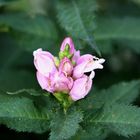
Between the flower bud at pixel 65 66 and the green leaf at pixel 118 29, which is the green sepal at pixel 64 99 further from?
the green leaf at pixel 118 29

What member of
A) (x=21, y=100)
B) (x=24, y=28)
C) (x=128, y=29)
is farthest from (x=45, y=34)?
(x=21, y=100)

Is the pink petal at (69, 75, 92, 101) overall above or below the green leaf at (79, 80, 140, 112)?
above

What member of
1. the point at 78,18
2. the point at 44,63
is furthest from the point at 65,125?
the point at 78,18

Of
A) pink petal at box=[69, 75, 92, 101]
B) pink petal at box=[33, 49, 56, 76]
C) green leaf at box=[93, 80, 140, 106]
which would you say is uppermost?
pink petal at box=[33, 49, 56, 76]

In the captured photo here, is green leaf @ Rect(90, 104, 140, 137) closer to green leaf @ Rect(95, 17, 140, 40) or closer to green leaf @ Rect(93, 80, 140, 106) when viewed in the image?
green leaf @ Rect(93, 80, 140, 106)

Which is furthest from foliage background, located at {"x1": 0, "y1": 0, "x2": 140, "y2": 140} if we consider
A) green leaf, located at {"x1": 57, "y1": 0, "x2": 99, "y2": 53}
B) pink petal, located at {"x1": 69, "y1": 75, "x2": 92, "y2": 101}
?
pink petal, located at {"x1": 69, "y1": 75, "x2": 92, "y2": 101}

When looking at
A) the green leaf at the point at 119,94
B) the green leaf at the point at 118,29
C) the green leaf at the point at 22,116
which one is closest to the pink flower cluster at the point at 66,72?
the green leaf at the point at 22,116

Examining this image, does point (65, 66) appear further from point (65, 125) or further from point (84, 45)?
point (84, 45)
